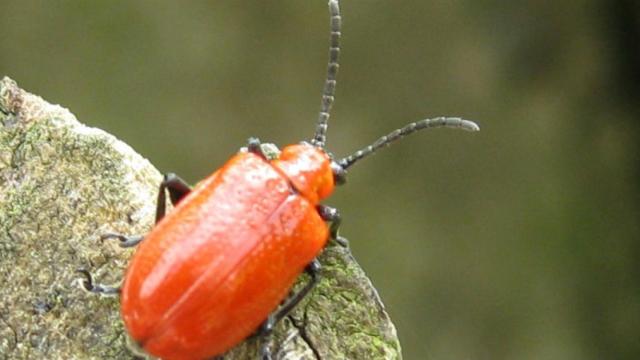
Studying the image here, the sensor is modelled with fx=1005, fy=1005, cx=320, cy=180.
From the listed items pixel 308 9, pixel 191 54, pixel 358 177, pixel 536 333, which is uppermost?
pixel 308 9

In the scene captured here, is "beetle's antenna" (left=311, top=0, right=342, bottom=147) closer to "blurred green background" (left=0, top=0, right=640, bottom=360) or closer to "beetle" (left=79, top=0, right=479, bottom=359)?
"beetle" (left=79, top=0, right=479, bottom=359)

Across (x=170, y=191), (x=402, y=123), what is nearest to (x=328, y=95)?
(x=170, y=191)

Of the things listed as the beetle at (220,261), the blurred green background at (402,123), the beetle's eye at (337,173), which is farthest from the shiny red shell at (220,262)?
the blurred green background at (402,123)

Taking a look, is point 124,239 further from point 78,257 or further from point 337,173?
point 337,173

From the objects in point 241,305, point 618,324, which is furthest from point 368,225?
point 241,305

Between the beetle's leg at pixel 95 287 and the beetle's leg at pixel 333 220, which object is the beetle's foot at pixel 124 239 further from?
the beetle's leg at pixel 333 220

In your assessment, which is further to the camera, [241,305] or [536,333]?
[536,333]

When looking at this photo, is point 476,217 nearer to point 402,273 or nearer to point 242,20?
point 402,273
